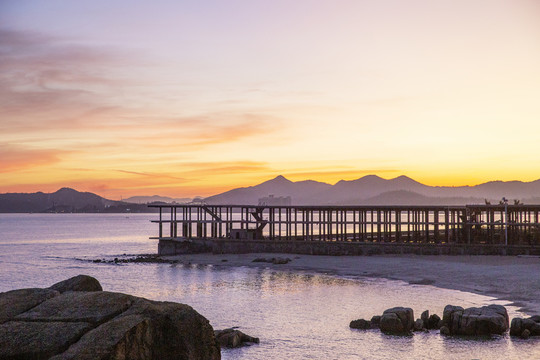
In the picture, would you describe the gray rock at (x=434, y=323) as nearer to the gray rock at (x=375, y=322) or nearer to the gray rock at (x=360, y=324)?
the gray rock at (x=375, y=322)

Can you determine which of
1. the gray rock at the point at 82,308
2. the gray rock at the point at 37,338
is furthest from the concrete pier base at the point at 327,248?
the gray rock at the point at 37,338

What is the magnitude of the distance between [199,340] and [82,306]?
2.51 meters

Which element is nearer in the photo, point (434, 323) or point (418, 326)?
point (418, 326)

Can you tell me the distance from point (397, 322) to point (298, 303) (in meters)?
8.56

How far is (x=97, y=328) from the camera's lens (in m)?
11.1

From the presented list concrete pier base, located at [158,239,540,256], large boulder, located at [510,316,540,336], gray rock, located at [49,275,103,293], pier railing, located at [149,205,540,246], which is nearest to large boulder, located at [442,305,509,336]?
large boulder, located at [510,316,540,336]

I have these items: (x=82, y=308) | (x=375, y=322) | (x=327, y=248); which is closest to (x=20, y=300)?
(x=82, y=308)

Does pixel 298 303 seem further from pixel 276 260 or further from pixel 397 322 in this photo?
pixel 276 260

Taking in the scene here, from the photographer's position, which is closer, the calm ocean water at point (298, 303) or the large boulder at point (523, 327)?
the calm ocean water at point (298, 303)

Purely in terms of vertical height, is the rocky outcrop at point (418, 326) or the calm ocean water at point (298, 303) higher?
the rocky outcrop at point (418, 326)

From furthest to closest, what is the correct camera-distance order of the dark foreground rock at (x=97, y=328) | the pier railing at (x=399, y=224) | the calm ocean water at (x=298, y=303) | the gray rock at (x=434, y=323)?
the pier railing at (x=399, y=224) → the gray rock at (x=434, y=323) → the calm ocean water at (x=298, y=303) → the dark foreground rock at (x=97, y=328)

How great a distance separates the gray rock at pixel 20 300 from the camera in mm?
12336

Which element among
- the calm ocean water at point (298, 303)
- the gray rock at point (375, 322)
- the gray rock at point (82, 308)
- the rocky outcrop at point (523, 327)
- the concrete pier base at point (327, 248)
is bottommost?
the calm ocean water at point (298, 303)

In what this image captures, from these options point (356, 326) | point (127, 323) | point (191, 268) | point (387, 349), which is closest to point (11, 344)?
point (127, 323)
